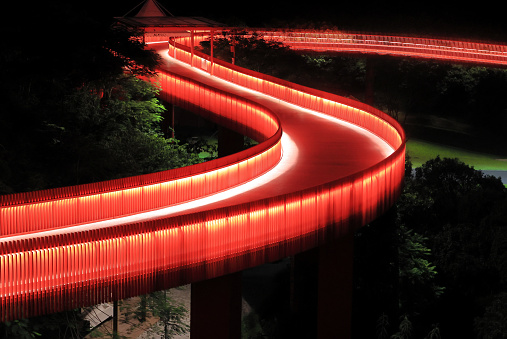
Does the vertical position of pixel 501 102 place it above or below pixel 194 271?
below

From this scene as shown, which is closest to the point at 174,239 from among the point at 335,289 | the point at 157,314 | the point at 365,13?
the point at 335,289

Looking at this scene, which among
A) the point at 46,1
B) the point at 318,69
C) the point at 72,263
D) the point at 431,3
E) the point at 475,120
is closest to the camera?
the point at 72,263

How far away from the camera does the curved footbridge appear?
20.5m

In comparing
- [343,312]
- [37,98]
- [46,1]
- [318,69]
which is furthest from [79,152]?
[318,69]

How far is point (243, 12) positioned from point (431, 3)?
16.5 meters

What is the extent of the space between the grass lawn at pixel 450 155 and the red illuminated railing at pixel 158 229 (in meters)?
34.4

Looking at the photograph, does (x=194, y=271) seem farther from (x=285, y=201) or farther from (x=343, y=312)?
(x=343, y=312)

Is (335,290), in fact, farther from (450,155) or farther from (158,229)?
(450,155)

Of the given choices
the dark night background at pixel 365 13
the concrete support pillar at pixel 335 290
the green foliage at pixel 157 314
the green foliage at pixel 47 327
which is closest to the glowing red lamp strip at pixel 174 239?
the concrete support pillar at pixel 335 290

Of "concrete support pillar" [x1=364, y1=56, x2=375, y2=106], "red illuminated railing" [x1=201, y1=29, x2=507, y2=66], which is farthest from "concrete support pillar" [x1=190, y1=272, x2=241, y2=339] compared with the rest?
"concrete support pillar" [x1=364, y1=56, x2=375, y2=106]

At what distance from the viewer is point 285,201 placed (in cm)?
2459

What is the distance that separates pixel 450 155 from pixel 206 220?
4805 centimetres

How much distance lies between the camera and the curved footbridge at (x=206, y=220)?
20500mm

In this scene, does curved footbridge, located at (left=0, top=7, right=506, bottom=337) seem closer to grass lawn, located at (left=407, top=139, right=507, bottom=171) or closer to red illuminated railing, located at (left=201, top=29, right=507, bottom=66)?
red illuminated railing, located at (left=201, top=29, right=507, bottom=66)
